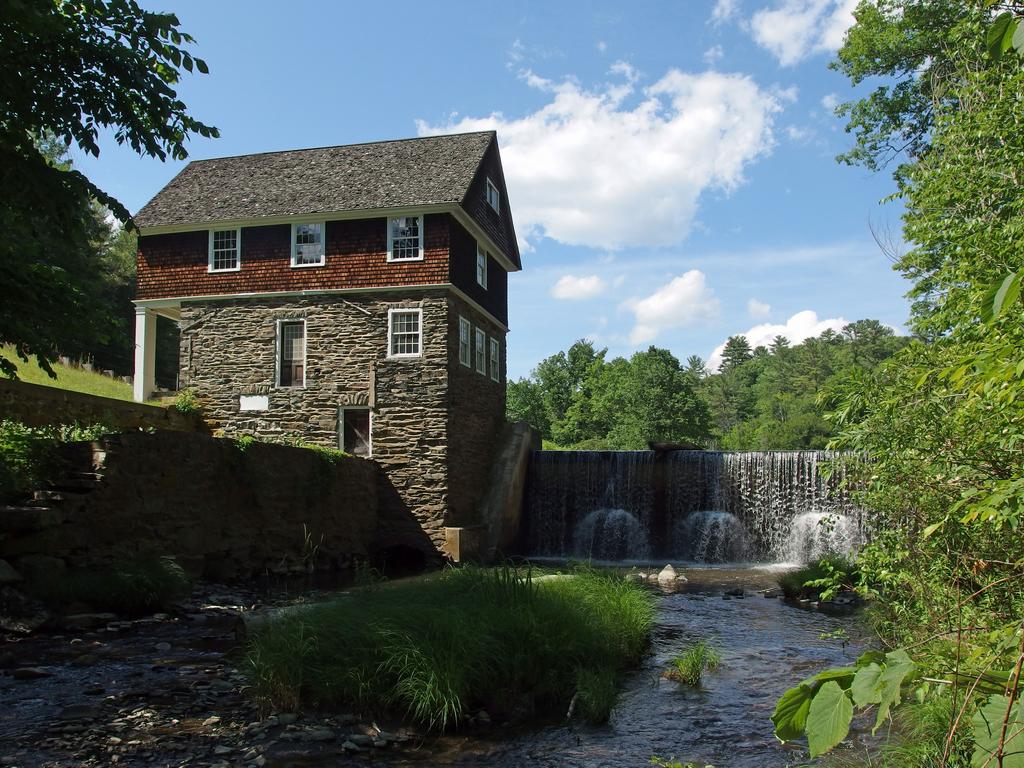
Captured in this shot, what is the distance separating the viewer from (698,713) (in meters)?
7.43

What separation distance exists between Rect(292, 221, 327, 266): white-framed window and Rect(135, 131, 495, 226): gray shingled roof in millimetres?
474

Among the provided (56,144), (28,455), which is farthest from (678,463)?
(56,144)

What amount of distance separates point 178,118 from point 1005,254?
765 cm

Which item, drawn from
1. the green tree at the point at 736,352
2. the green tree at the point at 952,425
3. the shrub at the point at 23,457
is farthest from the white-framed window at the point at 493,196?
the green tree at the point at 736,352

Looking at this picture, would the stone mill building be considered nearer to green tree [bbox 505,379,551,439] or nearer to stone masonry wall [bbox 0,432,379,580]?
stone masonry wall [bbox 0,432,379,580]

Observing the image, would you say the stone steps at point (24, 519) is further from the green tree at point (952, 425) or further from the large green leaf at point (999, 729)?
the large green leaf at point (999, 729)

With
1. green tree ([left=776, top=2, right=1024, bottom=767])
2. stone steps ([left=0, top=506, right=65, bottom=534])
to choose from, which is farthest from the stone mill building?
green tree ([left=776, top=2, right=1024, bottom=767])

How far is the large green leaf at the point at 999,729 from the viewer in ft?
4.89

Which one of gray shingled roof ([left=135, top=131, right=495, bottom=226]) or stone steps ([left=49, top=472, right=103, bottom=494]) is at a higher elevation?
gray shingled roof ([left=135, top=131, right=495, bottom=226])

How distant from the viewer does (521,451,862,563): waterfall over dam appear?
67.6 feet

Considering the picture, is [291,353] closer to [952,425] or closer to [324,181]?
[324,181]

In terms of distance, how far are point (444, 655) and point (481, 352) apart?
16756 mm

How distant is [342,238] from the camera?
70.0 ft

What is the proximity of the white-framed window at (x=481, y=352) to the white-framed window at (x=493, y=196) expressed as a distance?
13.2 feet
